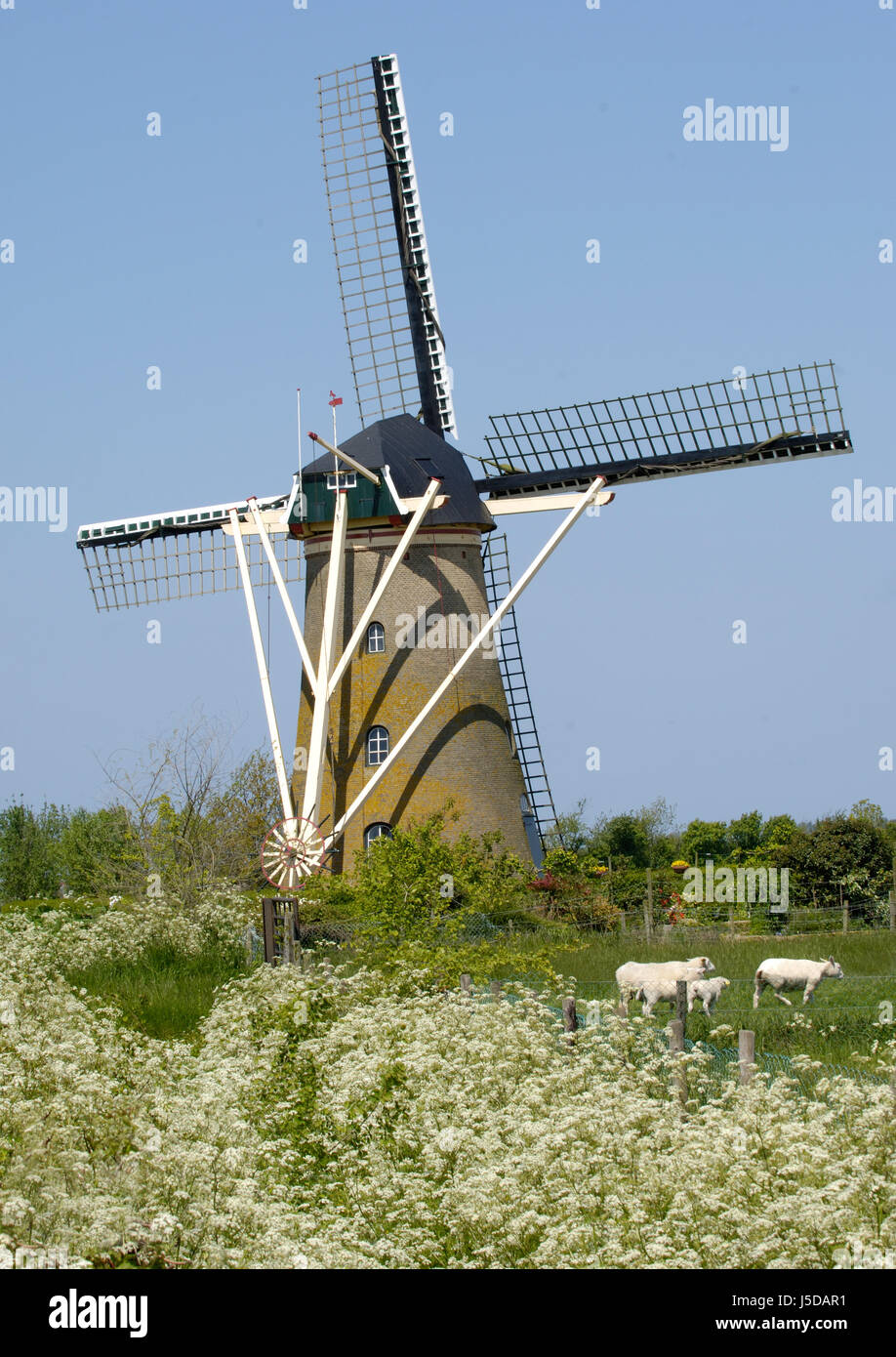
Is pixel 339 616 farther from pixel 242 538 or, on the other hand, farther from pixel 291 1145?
pixel 291 1145

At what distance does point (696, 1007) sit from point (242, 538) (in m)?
15.8

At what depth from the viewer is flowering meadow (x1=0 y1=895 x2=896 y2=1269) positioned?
801 centimetres

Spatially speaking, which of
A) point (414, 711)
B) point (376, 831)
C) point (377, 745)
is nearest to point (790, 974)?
point (376, 831)

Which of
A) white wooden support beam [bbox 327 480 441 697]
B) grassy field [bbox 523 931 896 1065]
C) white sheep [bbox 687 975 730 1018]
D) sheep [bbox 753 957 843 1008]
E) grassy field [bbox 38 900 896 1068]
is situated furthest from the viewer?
white wooden support beam [bbox 327 480 441 697]

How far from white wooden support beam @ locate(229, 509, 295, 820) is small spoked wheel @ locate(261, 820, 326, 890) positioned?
0.28 m

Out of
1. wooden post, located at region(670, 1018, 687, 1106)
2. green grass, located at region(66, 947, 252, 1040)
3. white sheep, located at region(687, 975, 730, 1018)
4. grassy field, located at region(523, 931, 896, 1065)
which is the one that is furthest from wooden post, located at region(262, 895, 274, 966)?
wooden post, located at region(670, 1018, 687, 1106)

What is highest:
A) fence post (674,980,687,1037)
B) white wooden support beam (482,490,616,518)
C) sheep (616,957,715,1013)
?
white wooden support beam (482,490,616,518)

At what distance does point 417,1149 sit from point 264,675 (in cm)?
1909

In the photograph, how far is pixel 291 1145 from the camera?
11742 mm

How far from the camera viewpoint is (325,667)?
29250mm

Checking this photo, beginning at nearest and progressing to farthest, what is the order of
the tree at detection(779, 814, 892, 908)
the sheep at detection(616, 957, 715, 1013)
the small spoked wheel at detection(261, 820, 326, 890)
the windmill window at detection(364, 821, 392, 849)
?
1. the sheep at detection(616, 957, 715, 1013)
2. the small spoked wheel at detection(261, 820, 326, 890)
3. the windmill window at detection(364, 821, 392, 849)
4. the tree at detection(779, 814, 892, 908)

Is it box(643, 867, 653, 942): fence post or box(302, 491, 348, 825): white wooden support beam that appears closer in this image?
box(643, 867, 653, 942): fence post

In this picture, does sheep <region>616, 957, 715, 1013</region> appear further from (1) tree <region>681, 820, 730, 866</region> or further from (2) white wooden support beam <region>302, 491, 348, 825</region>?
(1) tree <region>681, 820, 730, 866</region>
